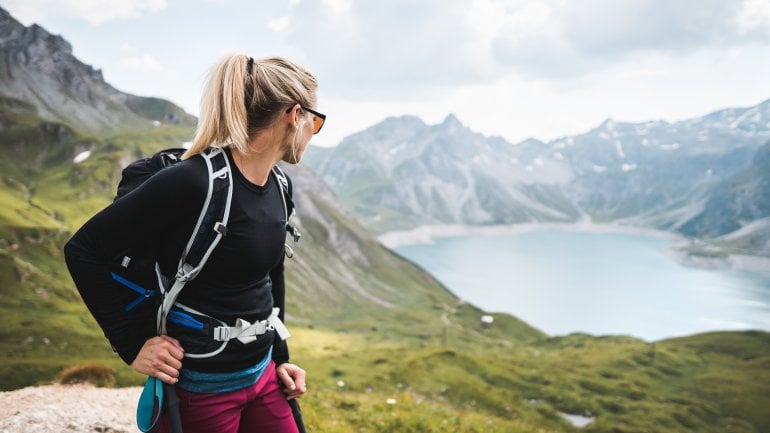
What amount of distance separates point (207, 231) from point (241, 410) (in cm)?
176

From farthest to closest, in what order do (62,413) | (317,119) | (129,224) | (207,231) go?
1. (62,413)
2. (317,119)
3. (207,231)
4. (129,224)

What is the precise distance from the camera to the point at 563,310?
198250mm

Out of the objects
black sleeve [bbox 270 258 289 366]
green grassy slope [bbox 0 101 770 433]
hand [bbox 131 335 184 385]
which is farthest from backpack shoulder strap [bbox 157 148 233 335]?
green grassy slope [bbox 0 101 770 433]

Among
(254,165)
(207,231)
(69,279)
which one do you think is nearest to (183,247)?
(207,231)

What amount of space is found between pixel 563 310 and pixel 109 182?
17216cm

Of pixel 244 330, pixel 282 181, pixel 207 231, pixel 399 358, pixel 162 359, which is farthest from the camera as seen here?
pixel 399 358

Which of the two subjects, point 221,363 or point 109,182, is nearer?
point 221,363

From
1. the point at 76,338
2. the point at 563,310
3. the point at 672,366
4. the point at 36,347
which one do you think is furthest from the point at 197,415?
the point at 563,310

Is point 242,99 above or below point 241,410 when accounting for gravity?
above

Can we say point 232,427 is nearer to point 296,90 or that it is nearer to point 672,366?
point 296,90

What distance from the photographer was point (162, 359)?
3.68 metres

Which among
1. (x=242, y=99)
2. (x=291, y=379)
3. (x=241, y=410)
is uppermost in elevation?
(x=242, y=99)

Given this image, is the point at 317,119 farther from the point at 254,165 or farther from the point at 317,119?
the point at 254,165

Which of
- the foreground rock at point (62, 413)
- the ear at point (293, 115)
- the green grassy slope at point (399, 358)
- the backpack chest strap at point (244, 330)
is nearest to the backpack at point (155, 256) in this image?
the backpack chest strap at point (244, 330)
